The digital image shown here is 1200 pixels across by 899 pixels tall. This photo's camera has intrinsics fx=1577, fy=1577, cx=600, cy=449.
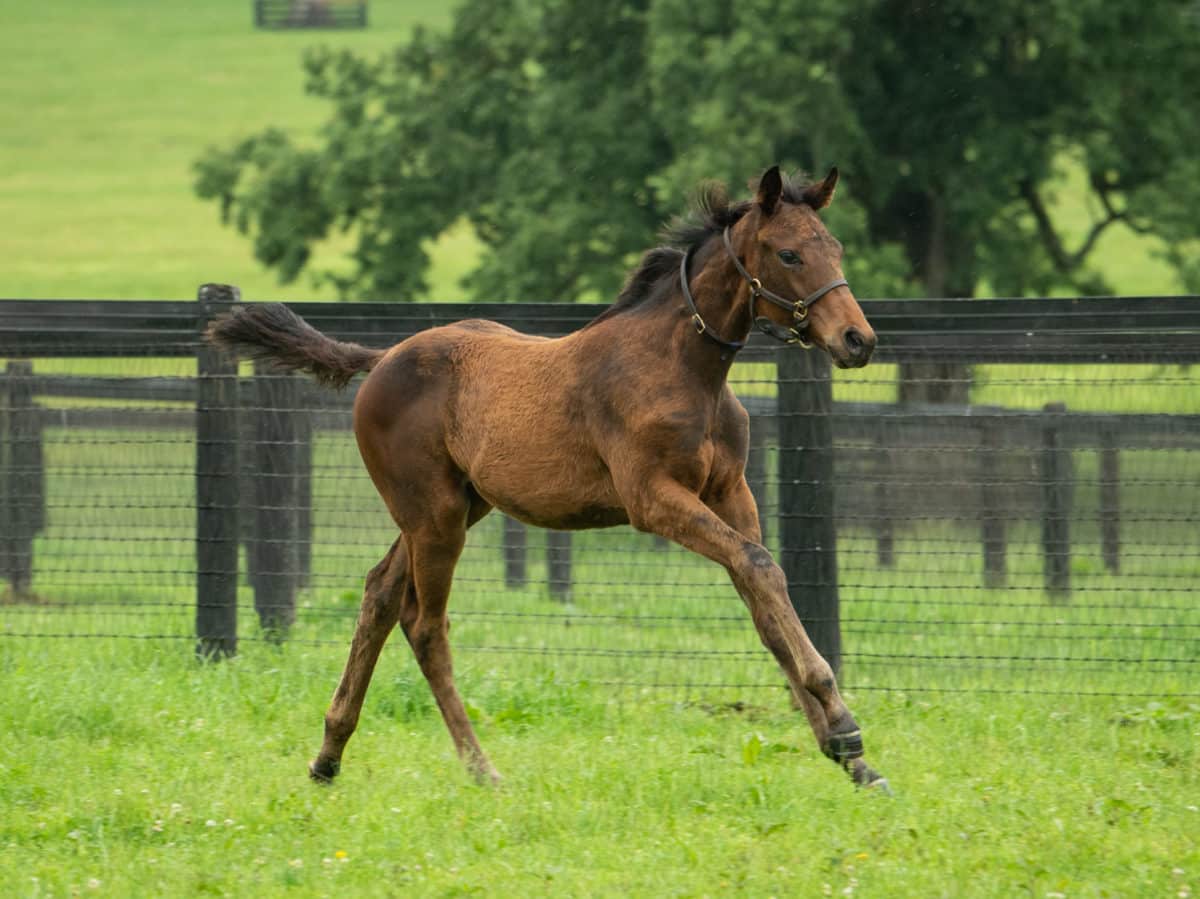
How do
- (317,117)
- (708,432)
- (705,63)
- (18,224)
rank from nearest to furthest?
(708,432), (705,63), (18,224), (317,117)

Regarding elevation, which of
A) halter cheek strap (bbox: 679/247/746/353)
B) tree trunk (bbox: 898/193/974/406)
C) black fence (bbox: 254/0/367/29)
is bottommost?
halter cheek strap (bbox: 679/247/746/353)

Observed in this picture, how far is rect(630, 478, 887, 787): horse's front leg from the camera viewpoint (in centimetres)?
538

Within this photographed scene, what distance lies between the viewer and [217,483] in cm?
862

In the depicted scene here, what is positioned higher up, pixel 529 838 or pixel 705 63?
pixel 705 63

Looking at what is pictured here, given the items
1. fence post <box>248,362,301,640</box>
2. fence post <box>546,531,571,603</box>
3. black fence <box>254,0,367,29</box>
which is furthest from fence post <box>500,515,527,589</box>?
black fence <box>254,0,367,29</box>

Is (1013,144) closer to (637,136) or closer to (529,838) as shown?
(637,136)

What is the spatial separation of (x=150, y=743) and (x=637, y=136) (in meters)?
13.7

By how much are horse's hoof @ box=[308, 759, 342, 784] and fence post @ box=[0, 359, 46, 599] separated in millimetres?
2975

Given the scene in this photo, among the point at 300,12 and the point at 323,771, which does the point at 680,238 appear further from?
the point at 300,12

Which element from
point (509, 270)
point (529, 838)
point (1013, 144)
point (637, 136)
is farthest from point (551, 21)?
point (529, 838)

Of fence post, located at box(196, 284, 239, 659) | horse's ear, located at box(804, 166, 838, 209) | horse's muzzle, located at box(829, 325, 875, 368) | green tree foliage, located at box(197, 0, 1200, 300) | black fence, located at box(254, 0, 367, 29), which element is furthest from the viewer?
black fence, located at box(254, 0, 367, 29)

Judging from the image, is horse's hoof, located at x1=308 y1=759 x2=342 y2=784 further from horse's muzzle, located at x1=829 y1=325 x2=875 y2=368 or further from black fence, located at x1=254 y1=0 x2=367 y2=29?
black fence, located at x1=254 y1=0 x2=367 y2=29

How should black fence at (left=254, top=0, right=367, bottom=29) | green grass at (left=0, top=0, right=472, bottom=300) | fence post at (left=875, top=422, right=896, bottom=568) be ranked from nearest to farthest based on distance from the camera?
fence post at (left=875, top=422, right=896, bottom=568) → green grass at (left=0, top=0, right=472, bottom=300) → black fence at (left=254, top=0, right=367, bottom=29)

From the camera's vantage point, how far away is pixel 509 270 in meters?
19.0
